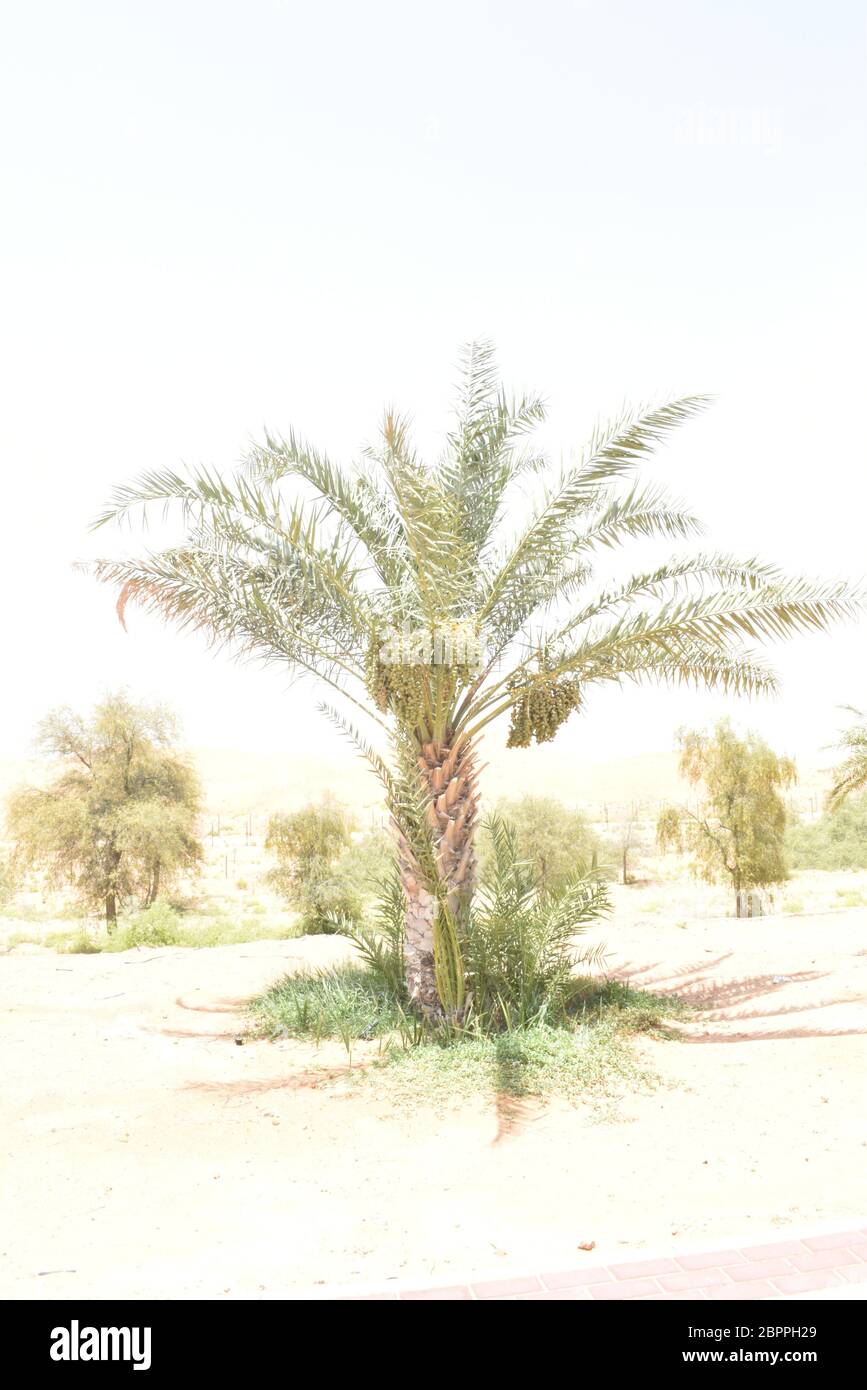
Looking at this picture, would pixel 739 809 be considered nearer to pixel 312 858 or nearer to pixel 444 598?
pixel 312 858

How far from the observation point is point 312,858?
65.8 feet

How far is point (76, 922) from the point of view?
23078mm

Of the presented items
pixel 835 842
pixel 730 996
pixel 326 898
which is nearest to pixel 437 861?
pixel 730 996

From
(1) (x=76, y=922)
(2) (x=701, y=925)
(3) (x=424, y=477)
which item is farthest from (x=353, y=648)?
(1) (x=76, y=922)

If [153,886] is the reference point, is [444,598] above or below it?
above

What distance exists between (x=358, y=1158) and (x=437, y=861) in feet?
9.60

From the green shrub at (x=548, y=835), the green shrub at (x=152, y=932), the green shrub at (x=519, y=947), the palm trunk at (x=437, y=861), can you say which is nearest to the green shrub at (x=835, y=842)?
the green shrub at (x=548, y=835)

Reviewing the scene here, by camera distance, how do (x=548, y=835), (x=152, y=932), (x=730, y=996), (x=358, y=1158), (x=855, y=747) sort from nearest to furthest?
(x=358, y=1158) < (x=730, y=996) < (x=152, y=932) < (x=855, y=747) < (x=548, y=835)

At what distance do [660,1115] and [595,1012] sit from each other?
2374 mm

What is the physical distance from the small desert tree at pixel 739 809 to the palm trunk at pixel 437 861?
1339cm

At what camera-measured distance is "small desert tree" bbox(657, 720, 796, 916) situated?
2056 cm

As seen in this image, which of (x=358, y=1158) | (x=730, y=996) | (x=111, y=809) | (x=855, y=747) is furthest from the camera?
(x=111, y=809)

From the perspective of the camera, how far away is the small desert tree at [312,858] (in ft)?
61.2
